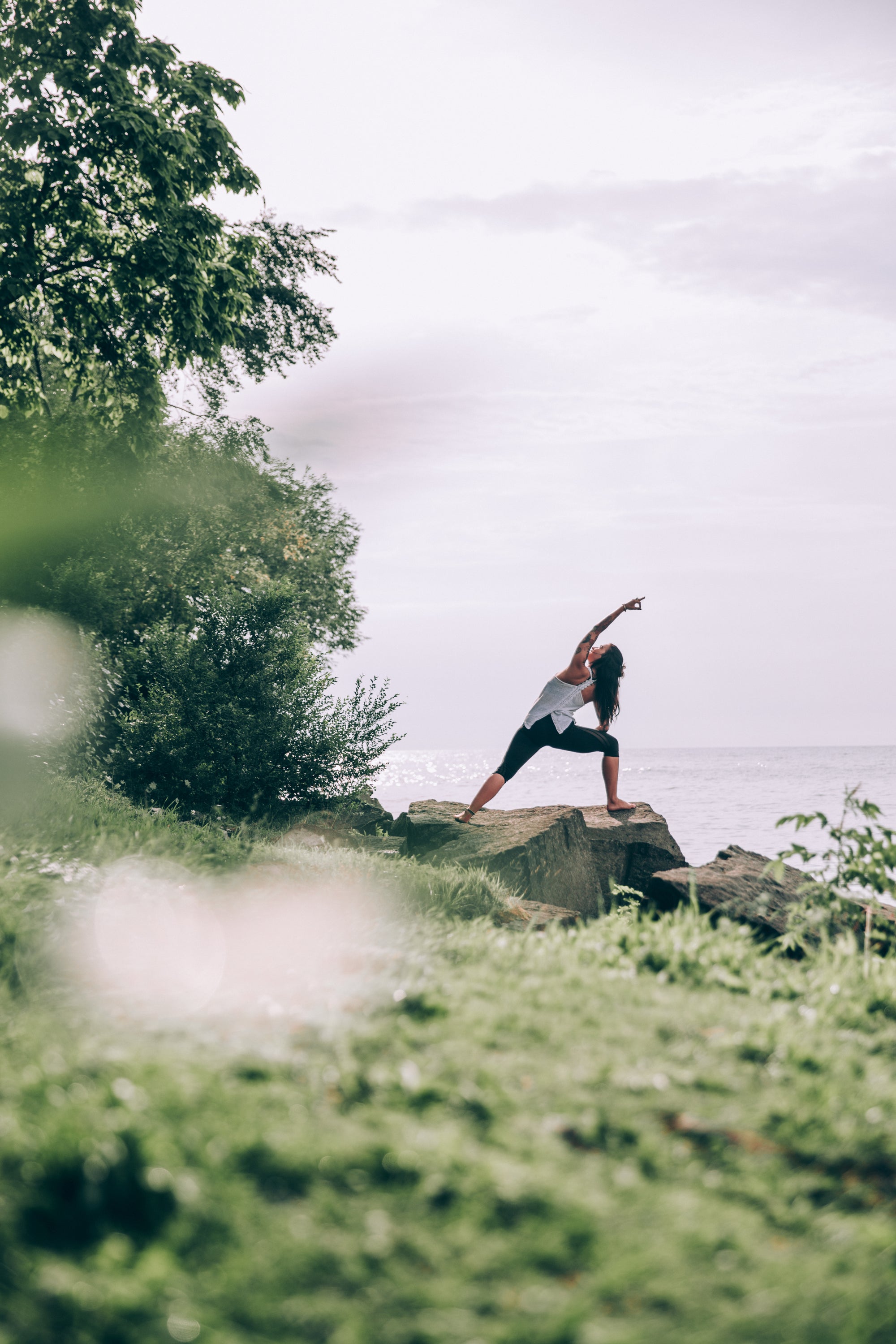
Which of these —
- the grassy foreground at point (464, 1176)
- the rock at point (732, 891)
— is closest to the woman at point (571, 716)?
the rock at point (732, 891)

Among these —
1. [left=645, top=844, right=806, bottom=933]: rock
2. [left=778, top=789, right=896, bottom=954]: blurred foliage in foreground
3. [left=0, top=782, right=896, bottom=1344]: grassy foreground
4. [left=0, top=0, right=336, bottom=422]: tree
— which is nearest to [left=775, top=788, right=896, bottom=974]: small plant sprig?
[left=778, top=789, right=896, bottom=954]: blurred foliage in foreground

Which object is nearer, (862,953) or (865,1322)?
(865,1322)

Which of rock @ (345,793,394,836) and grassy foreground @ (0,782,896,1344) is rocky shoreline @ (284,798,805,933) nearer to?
rock @ (345,793,394,836)

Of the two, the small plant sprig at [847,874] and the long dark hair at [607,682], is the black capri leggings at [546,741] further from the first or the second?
the small plant sprig at [847,874]

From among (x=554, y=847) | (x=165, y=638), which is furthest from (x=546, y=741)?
(x=165, y=638)

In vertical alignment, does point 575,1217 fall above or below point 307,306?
below

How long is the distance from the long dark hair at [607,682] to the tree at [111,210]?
25.9ft

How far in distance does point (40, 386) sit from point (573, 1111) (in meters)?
16.0

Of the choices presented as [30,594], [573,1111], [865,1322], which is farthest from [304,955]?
[30,594]

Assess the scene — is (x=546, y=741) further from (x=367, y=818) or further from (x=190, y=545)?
(x=190, y=545)

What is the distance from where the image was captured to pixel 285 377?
77.8ft

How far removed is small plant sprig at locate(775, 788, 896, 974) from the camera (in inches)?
255

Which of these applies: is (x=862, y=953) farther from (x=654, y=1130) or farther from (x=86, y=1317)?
(x=86, y=1317)

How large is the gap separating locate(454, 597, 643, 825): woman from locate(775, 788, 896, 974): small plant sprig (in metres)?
5.55
